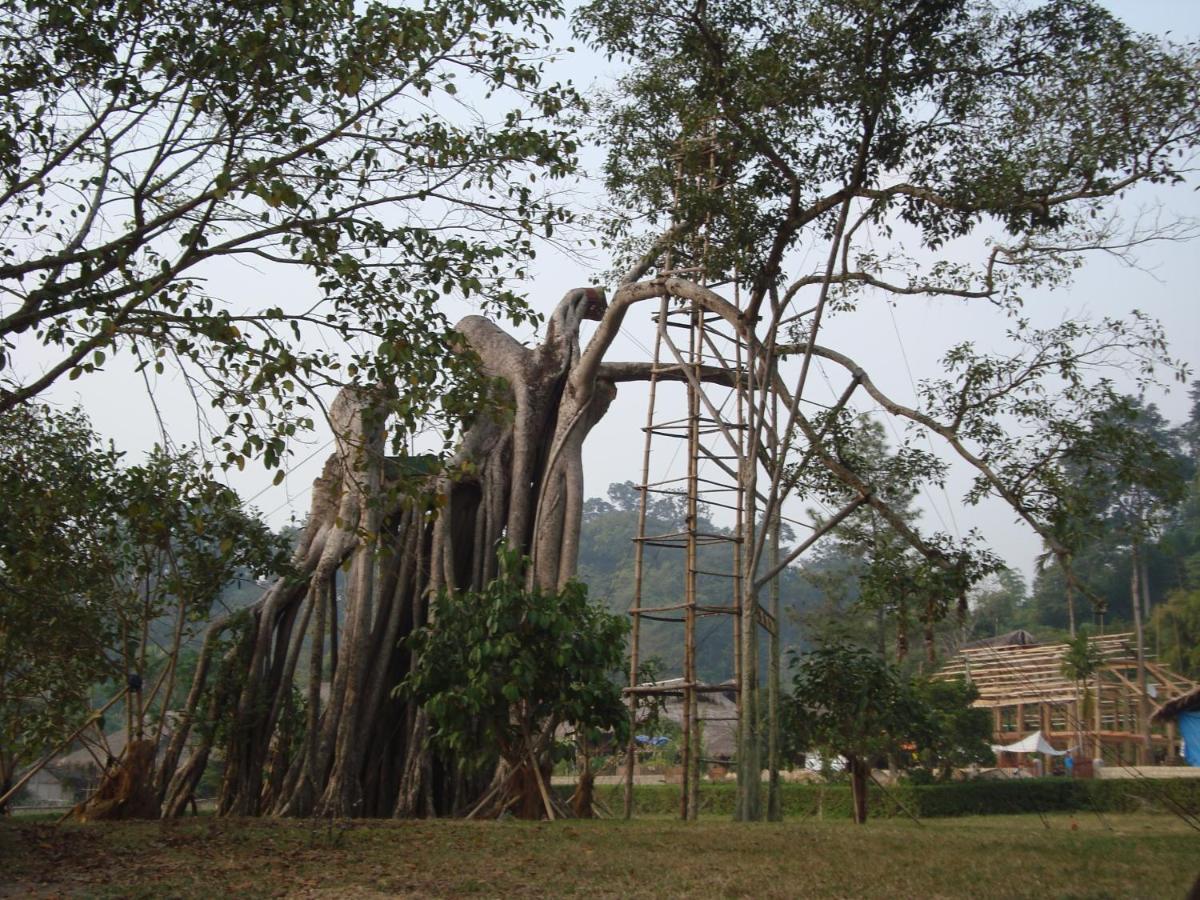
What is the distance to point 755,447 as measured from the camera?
9734mm

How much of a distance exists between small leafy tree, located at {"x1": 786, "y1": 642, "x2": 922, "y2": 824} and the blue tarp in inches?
624

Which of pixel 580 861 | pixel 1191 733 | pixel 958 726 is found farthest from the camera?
pixel 1191 733

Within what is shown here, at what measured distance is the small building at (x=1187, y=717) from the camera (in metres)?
21.7

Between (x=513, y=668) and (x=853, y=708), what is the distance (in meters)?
3.04

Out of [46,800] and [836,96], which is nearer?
[836,96]

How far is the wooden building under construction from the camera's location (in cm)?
2477

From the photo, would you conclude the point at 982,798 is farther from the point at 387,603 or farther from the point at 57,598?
the point at 57,598

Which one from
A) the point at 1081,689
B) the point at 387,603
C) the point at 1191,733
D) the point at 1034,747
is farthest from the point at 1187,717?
the point at 387,603

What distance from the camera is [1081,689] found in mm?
25000

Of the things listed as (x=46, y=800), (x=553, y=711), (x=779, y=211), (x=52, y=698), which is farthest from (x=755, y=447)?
(x=46, y=800)

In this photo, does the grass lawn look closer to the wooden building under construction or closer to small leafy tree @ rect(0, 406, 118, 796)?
small leafy tree @ rect(0, 406, 118, 796)

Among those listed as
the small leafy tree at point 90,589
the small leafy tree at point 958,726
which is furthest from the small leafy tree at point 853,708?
the small leafy tree at point 958,726

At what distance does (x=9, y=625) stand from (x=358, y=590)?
9.74 feet

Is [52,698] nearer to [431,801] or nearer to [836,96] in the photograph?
[431,801]
